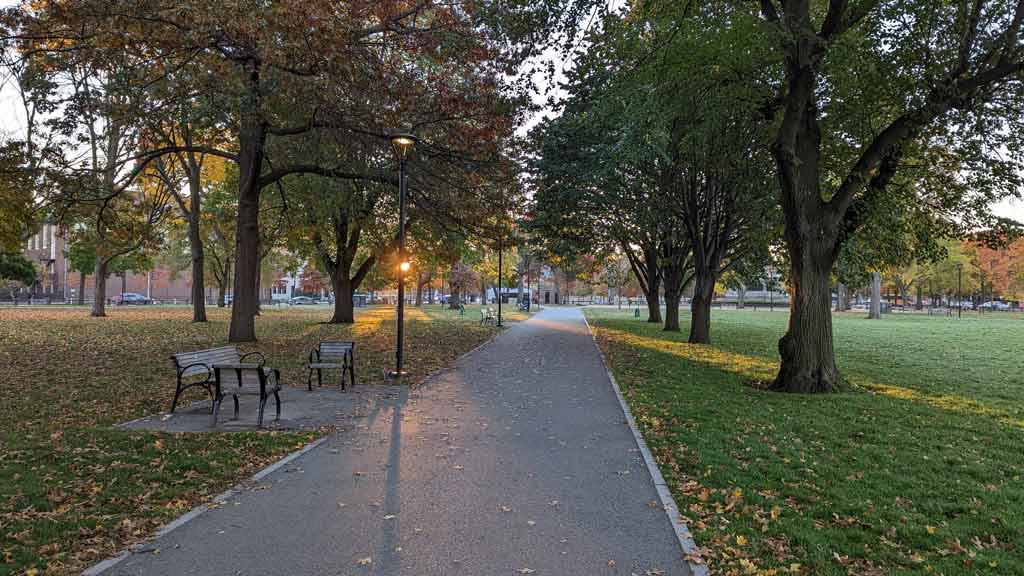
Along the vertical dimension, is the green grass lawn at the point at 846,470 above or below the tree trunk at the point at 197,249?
below

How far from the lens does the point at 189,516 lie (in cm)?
446

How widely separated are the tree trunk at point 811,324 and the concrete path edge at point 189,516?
901 centimetres

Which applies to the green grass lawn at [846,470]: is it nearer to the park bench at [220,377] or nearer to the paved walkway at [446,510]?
the paved walkway at [446,510]

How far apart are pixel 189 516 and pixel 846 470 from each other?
6176 millimetres

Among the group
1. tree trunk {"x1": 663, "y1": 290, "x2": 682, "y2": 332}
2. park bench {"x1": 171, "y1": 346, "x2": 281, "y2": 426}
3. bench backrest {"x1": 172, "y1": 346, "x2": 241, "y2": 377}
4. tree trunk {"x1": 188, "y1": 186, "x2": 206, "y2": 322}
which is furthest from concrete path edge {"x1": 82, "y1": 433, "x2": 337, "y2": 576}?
tree trunk {"x1": 663, "y1": 290, "x2": 682, "y2": 332}

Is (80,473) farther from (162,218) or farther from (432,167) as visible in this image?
(162,218)

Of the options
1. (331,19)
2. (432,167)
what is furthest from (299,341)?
(331,19)

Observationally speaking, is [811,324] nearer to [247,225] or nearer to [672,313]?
[247,225]

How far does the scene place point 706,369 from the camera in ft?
44.9

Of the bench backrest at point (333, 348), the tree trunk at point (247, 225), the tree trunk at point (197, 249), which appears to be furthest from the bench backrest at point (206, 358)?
the tree trunk at point (197, 249)

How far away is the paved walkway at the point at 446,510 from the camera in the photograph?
373cm

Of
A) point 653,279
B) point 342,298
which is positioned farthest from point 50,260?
point 653,279

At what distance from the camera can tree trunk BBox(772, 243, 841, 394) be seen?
10938 millimetres

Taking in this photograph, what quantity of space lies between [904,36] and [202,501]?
44.1 feet
